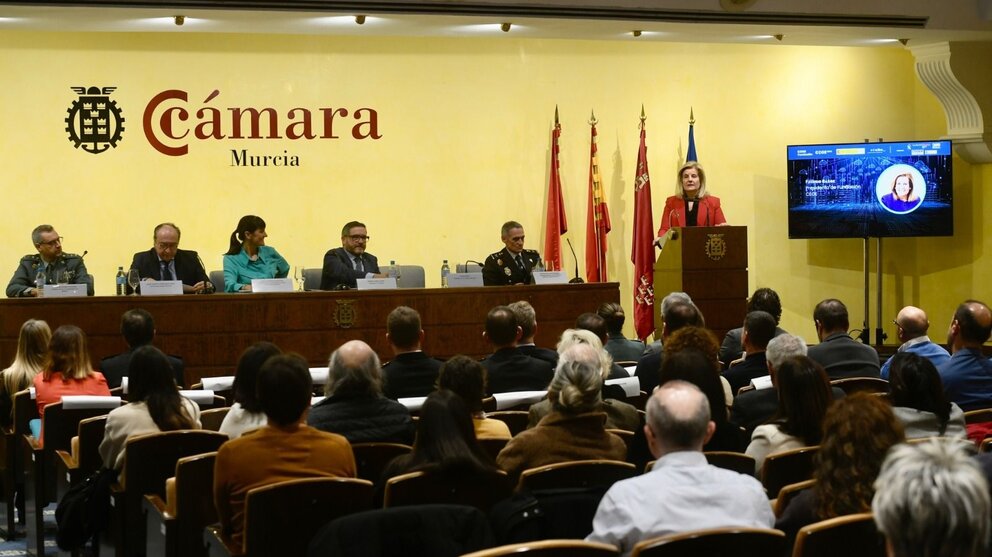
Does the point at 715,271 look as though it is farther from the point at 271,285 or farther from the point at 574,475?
the point at 574,475

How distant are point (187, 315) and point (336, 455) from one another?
489 centimetres

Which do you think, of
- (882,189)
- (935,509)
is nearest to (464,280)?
(882,189)

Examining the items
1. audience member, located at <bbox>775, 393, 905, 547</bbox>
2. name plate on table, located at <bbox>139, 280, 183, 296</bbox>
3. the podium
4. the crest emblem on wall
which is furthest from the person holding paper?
audience member, located at <bbox>775, 393, 905, 547</bbox>

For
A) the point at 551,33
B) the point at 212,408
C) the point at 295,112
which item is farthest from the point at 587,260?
the point at 212,408

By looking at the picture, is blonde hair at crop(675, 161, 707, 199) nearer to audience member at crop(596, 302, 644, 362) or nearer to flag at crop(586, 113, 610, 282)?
flag at crop(586, 113, 610, 282)

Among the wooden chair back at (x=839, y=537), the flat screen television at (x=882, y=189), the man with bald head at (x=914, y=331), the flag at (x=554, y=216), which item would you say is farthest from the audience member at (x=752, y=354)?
the flat screen television at (x=882, y=189)

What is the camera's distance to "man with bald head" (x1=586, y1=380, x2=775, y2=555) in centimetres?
283

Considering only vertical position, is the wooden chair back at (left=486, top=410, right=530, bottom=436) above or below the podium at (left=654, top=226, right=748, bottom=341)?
below

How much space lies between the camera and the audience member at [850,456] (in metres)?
2.92

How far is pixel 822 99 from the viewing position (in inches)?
473

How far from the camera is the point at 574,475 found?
3451 millimetres

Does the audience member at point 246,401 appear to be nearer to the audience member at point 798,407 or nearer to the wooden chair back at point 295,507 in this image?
the wooden chair back at point 295,507

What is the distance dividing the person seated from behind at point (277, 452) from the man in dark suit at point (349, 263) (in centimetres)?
506

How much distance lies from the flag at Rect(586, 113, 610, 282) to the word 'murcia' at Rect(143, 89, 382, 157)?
79.1 inches
